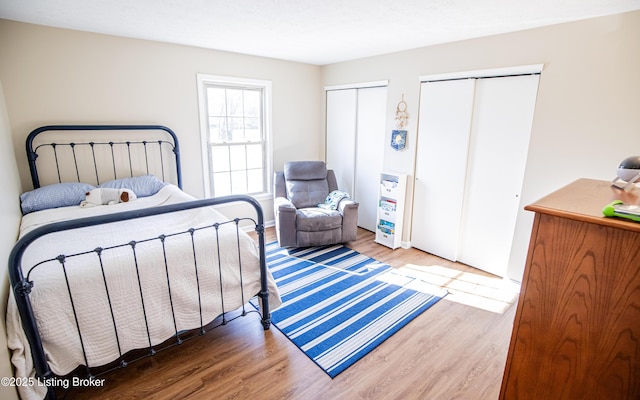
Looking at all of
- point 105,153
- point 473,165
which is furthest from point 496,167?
point 105,153

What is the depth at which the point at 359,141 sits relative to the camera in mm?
4402

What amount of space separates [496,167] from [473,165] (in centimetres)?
23

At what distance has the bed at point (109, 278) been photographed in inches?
57.6

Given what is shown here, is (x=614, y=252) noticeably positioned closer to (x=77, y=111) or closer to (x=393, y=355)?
(x=393, y=355)

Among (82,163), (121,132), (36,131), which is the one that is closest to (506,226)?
(121,132)

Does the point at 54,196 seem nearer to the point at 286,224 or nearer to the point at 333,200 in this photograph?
the point at 286,224

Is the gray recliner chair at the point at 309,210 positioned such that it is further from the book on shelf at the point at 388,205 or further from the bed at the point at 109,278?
the bed at the point at 109,278

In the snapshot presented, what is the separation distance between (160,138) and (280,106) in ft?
5.47

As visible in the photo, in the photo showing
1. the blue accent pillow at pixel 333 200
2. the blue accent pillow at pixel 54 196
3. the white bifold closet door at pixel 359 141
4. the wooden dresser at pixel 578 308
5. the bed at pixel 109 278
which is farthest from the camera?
the white bifold closet door at pixel 359 141

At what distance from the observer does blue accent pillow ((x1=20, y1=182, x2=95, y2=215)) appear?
8.50 feet

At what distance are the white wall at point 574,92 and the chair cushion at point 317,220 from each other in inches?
74.4

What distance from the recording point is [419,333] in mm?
2326

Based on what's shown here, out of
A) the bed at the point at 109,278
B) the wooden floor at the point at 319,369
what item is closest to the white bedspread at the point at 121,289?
the bed at the point at 109,278

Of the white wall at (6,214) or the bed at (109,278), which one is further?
the bed at (109,278)
